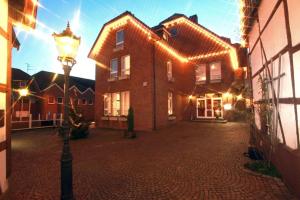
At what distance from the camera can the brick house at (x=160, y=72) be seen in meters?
14.8

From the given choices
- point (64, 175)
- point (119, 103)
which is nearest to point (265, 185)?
point (64, 175)

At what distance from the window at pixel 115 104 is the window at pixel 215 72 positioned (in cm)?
1009

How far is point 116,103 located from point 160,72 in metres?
5.06

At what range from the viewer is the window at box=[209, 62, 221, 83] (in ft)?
61.6

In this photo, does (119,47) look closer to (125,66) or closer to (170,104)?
(125,66)

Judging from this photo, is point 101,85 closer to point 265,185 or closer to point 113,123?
point 113,123

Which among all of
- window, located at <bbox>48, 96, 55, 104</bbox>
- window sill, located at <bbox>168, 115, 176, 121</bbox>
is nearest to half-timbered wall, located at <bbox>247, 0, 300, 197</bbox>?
window sill, located at <bbox>168, 115, 176, 121</bbox>

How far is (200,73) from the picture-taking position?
19797 millimetres

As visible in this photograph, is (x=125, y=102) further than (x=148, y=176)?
Yes

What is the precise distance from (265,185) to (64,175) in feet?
15.8

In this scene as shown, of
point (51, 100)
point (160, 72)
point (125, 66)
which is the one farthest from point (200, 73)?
point (51, 100)

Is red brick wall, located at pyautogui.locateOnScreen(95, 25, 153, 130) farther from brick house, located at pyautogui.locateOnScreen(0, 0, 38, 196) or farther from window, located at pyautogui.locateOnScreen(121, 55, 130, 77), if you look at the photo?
brick house, located at pyautogui.locateOnScreen(0, 0, 38, 196)

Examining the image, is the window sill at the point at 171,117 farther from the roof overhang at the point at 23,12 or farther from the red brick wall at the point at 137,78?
the roof overhang at the point at 23,12

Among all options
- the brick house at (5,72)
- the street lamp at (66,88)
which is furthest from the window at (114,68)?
the street lamp at (66,88)
